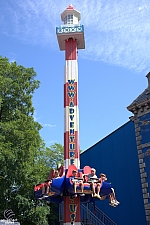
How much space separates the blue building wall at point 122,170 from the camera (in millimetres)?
21062

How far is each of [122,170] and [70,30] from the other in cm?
1080

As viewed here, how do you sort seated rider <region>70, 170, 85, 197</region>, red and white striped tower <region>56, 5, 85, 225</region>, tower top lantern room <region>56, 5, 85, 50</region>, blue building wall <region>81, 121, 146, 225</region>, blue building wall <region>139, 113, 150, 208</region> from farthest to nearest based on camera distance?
1. blue building wall <region>81, 121, 146, 225</region>
2. tower top lantern room <region>56, 5, 85, 50</region>
3. blue building wall <region>139, 113, 150, 208</region>
4. red and white striped tower <region>56, 5, 85, 225</region>
5. seated rider <region>70, 170, 85, 197</region>

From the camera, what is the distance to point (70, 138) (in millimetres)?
18078

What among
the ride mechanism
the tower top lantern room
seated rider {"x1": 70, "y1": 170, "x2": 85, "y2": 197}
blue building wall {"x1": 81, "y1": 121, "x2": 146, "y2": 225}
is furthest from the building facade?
the tower top lantern room

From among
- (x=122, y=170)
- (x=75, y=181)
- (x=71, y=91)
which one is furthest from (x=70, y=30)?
(x=122, y=170)

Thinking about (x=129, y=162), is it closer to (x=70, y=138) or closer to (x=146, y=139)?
(x=146, y=139)

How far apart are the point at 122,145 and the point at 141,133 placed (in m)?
3.38

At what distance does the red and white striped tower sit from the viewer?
1669 cm

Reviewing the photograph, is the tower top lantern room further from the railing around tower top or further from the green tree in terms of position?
the green tree

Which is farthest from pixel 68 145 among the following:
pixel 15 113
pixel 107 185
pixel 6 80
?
pixel 6 80

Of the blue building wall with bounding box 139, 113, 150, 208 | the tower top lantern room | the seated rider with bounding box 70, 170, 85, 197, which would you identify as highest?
the tower top lantern room

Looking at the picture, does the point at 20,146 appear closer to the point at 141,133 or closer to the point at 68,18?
the point at 141,133

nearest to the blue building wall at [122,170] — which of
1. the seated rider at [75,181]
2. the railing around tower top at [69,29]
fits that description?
the seated rider at [75,181]

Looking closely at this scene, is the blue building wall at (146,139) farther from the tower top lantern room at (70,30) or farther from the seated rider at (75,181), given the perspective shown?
the tower top lantern room at (70,30)
